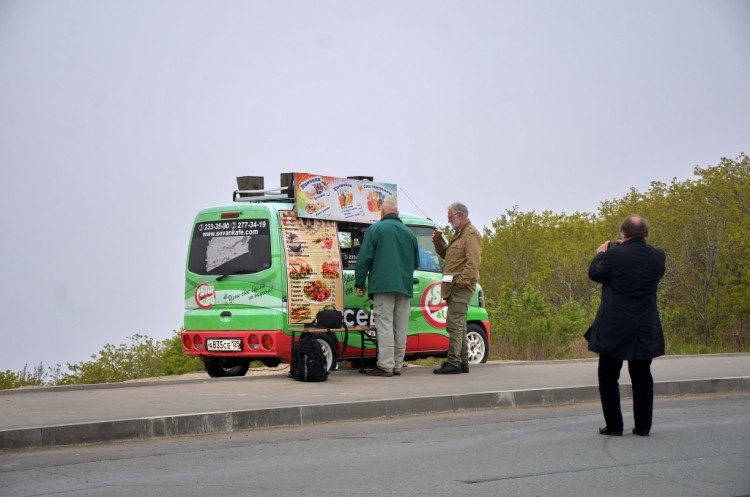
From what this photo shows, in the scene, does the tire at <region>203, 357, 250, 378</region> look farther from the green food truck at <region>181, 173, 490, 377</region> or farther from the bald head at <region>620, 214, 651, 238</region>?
the bald head at <region>620, 214, 651, 238</region>

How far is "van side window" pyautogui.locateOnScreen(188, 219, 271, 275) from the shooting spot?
46.7 feet

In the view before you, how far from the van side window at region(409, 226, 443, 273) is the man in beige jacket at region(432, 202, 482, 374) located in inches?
36.7

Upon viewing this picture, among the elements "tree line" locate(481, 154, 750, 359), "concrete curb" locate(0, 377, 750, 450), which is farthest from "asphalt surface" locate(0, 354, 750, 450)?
"tree line" locate(481, 154, 750, 359)

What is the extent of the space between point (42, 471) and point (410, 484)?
2.64 meters

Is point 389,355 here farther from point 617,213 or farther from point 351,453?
point 617,213

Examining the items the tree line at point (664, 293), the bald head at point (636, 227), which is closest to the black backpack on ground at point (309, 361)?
the bald head at point (636, 227)

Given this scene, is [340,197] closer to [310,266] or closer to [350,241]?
[350,241]

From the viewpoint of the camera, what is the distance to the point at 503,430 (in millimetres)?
9969

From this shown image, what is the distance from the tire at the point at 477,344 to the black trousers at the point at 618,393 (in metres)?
6.77

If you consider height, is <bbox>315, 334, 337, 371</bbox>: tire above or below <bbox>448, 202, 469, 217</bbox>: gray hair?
below

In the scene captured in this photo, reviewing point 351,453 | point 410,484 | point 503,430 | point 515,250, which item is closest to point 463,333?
point 503,430

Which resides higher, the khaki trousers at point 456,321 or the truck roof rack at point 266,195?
the truck roof rack at point 266,195

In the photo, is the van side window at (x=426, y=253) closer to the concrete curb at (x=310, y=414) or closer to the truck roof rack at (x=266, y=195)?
the truck roof rack at (x=266, y=195)

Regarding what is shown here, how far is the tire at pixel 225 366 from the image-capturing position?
1510 centimetres
